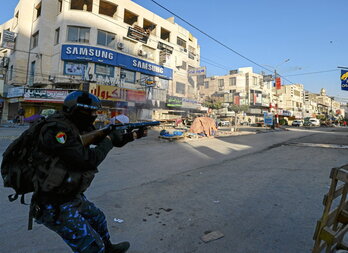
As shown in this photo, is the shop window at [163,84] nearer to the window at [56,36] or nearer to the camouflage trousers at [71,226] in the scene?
the window at [56,36]

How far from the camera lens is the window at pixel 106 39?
2233cm

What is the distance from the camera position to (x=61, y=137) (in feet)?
4.74

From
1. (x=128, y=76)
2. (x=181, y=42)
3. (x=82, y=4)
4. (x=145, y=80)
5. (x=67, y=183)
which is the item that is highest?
(x=181, y=42)

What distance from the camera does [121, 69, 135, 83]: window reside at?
24114 mm

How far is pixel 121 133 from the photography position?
6.68 feet

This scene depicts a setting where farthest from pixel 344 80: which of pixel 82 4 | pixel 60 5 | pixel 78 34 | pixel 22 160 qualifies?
pixel 60 5

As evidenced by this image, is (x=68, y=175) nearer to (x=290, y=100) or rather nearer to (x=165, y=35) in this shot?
(x=165, y=35)

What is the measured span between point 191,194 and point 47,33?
2593 cm

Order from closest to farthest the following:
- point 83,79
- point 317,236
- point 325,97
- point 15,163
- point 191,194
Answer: point 15,163 < point 317,236 < point 191,194 < point 83,79 < point 325,97

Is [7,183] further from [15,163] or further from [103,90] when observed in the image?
[103,90]

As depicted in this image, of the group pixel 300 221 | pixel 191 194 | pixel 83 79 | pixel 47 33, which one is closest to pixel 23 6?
pixel 47 33

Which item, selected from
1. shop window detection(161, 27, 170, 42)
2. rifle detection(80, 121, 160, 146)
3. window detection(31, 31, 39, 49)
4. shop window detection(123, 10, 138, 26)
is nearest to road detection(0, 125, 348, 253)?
rifle detection(80, 121, 160, 146)

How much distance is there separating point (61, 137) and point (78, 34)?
78.7 feet

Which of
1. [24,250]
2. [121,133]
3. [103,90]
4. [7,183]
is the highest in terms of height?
[103,90]
